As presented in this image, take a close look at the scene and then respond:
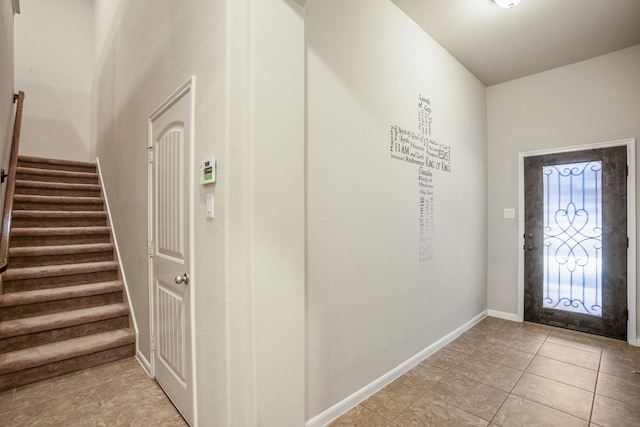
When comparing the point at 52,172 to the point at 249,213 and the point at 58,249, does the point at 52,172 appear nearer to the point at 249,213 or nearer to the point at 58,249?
the point at 58,249

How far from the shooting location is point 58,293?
285 cm

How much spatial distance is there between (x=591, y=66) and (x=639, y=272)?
93.8 inches

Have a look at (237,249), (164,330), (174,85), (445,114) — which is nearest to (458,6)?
(445,114)

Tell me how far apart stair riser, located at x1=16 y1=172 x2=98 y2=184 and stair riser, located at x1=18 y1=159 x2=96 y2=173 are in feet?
0.99

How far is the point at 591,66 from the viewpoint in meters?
3.53

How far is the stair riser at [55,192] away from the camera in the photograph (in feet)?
12.8

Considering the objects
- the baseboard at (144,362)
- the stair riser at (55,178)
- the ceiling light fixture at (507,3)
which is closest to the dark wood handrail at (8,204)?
the stair riser at (55,178)

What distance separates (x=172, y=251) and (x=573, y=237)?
4.28 metres

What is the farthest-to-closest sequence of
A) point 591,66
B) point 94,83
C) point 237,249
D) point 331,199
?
1. point 94,83
2. point 591,66
3. point 331,199
4. point 237,249

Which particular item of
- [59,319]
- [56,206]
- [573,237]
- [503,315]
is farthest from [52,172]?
[573,237]

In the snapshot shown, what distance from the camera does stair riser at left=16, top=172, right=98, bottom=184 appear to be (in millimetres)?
4121

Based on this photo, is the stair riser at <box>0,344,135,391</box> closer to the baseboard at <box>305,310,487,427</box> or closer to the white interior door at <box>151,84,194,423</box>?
the white interior door at <box>151,84,194,423</box>

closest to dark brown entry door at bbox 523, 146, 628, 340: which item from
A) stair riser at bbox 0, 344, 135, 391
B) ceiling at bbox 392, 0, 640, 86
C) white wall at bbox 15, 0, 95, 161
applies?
ceiling at bbox 392, 0, 640, 86

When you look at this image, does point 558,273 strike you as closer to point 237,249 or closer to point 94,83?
point 237,249
